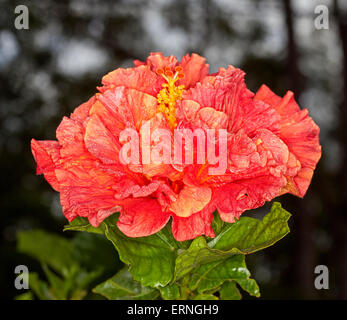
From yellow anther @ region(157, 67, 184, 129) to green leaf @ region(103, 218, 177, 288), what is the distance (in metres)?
0.12

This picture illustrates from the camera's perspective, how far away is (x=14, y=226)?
3.14 meters

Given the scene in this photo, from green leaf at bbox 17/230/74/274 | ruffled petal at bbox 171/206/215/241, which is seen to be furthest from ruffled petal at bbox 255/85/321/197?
green leaf at bbox 17/230/74/274

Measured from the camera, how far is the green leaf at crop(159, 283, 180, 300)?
1.52ft

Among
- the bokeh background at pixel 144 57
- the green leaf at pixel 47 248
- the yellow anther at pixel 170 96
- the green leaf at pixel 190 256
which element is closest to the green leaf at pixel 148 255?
the green leaf at pixel 190 256

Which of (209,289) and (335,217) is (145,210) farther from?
(335,217)

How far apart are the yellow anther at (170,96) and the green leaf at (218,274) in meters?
0.16

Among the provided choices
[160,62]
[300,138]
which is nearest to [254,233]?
[300,138]

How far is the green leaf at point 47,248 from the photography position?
0.88 m

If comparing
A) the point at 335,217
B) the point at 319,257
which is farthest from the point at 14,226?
the point at 319,257

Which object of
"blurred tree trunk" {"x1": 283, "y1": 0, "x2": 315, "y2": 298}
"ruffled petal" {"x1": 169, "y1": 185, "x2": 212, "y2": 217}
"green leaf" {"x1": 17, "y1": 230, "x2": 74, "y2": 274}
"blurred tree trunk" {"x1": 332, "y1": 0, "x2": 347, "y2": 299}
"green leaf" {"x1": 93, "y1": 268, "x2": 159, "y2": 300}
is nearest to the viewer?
"ruffled petal" {"x1": 169, "y1": 185, "x2": 212, "y2": 217}

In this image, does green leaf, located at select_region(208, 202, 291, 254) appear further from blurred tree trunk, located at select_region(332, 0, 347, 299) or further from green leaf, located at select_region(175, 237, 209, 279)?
blurred tree trunk, located at select_region(332, 0, 347, 299)

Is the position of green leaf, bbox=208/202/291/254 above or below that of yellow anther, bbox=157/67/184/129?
below

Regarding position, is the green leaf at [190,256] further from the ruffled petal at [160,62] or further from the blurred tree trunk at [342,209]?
the blurred tree trunk at [342,209]

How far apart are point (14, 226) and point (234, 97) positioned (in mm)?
2988
